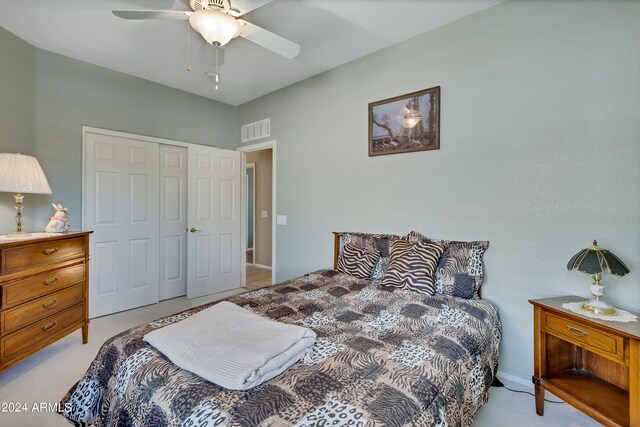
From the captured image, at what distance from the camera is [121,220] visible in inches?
129

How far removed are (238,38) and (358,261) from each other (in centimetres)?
225

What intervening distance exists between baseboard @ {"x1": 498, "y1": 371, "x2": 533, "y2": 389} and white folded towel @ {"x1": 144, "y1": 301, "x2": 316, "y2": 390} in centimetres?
172

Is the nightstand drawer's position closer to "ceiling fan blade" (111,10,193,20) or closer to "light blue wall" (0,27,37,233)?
"ceiling fan blade" (111,10,193,20)

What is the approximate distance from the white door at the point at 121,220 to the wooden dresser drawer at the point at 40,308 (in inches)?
27.4

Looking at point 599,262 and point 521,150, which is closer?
point 599,262

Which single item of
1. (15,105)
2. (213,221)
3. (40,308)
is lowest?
(40,308)

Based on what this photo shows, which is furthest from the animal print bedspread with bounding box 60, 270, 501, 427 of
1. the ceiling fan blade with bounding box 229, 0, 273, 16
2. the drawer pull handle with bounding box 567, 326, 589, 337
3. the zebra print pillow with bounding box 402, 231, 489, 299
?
the ceiling fan blade with bounding box 229, 0, 273, 16

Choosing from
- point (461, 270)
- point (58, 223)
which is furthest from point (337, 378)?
point (58, 223)

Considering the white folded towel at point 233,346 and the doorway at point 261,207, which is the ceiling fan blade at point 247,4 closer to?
the white folded towel at point 233,346

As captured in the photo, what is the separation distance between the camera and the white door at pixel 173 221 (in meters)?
3.63

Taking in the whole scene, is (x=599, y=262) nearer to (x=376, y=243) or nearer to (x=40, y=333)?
(x=376, y=243)

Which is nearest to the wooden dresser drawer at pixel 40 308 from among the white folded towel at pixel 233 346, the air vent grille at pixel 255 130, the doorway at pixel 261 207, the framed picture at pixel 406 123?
the white folded towel at pixel 233 346

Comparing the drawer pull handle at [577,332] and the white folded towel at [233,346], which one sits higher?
the white folded towel at [233,346]

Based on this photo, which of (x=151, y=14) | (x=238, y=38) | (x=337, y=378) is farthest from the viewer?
(x=238, y=38)
